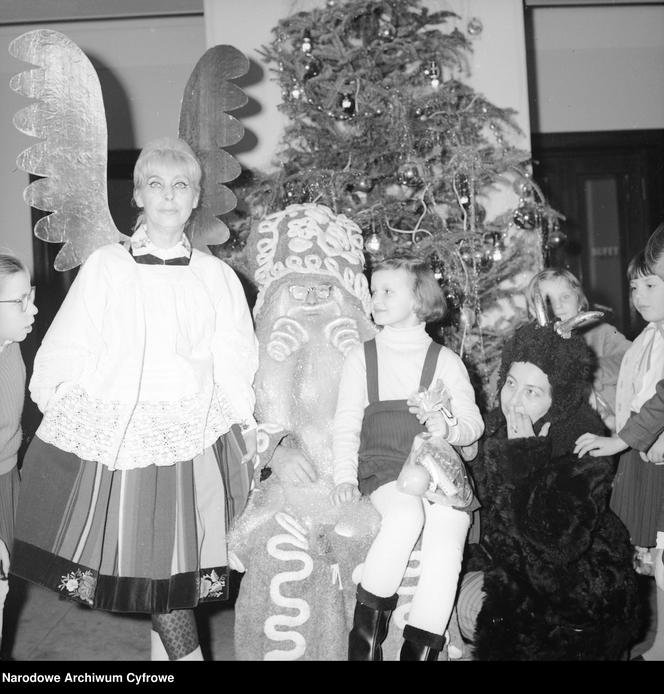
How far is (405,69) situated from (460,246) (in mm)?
1255

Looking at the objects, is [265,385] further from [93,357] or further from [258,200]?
[258,200]

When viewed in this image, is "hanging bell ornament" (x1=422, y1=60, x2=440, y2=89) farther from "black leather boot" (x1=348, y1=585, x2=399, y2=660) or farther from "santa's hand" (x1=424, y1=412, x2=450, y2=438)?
"black leather boot" (x1=348, y1=585, x2=399, y2=660)

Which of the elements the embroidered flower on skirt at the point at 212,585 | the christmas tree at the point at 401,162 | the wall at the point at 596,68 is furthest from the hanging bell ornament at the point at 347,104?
the wall at the point at 596,68

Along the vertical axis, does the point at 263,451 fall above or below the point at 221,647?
above

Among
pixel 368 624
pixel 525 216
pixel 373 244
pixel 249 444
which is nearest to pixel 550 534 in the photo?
pixel 368 624

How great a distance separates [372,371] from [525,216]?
1580 mm

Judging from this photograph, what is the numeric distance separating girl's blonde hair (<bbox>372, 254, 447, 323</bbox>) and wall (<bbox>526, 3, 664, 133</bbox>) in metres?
4.72

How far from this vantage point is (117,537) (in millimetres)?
2137

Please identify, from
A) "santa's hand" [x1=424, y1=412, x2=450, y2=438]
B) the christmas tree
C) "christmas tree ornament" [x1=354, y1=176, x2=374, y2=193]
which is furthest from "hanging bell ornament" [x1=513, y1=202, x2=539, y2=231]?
"santa's hand" [x1=424, y1=412, x2=450, y2=438]

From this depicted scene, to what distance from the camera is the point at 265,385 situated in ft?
8.01

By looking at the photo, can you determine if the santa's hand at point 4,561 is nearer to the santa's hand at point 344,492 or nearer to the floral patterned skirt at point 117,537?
the floral patterned skirt at point 117,537

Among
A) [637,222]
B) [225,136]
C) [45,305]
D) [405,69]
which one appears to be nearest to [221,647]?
[225,136]

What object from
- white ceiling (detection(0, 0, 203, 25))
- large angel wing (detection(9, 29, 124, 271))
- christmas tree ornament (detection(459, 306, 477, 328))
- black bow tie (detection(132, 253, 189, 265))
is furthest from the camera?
white ceiling (detection(0, 0, 203, 25))

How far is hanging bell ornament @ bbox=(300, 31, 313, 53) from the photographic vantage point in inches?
143
